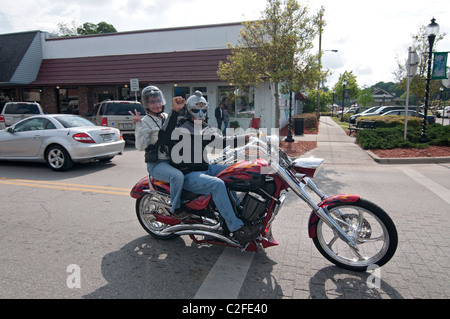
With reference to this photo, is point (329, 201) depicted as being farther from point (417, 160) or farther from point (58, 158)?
point (417, 160)

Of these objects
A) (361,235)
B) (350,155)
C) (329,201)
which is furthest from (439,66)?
(329,201)

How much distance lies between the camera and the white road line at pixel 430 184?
20.8ft

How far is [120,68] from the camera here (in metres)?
20.1

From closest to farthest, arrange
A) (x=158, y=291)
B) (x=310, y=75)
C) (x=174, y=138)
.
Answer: (x=158, y=291)
(x=174, y=138)
(x=310, y=75)

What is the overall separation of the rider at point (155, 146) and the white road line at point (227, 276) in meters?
0.80

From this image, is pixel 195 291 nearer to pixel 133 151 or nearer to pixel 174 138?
pixel 174 138

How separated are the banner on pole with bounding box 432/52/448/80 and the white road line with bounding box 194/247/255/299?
45.0 feet

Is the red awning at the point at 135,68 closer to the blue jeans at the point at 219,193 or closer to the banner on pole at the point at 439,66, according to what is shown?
the banner on pole at the point at 439,66

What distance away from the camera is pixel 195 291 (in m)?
3.12

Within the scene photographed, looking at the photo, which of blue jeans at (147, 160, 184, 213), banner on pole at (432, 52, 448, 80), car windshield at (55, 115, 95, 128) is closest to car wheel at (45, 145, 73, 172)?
car windshield at (55, 115, 95, 128)

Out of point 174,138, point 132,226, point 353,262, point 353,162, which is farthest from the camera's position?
point 353,162
